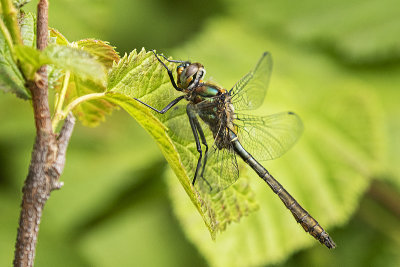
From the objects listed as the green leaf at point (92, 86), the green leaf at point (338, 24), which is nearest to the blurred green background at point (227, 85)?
the green leaf at point (338, 24)

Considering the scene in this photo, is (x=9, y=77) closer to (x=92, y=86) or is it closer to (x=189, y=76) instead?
(x=92, y=86)

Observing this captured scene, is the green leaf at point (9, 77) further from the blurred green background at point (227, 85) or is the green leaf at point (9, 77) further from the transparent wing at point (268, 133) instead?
the blurred green background at point (227, 85)

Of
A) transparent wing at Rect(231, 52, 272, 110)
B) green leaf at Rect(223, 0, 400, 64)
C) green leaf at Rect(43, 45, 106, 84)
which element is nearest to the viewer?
green leaf at Rect(43, 45, 106, 84)

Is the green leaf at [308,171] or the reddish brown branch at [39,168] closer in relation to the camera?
the reddish brown branch at [39,168]

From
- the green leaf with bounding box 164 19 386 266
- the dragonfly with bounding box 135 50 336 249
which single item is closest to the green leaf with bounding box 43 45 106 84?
the dragonfly with bounding box 135 50 336 249

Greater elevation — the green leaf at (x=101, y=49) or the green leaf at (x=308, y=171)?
the green leaf at (x=101, y=49)

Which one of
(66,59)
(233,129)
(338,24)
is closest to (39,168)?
(66,59)

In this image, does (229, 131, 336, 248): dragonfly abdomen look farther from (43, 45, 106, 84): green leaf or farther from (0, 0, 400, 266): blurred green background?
(43, 45, 106, 84): green leaf
